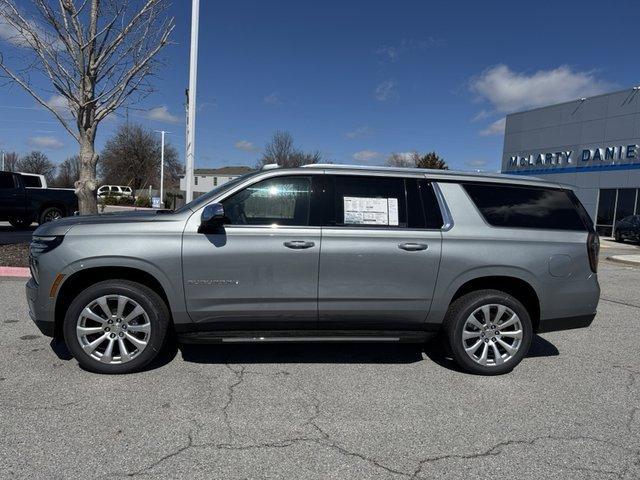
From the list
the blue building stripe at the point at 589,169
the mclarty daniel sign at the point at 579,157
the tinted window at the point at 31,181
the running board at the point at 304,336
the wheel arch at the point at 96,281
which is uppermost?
the mclarty daniel sign at the point at 579,157

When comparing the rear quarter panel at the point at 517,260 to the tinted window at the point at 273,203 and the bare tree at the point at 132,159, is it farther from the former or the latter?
the bare tree at the point at 132,159

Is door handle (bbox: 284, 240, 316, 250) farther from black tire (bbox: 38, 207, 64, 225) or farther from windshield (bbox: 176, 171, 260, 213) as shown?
black tire (bbox: 38, 207, 64, 225)

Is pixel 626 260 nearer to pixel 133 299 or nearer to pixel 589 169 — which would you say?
pixel 589 169

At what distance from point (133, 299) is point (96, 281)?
421mm

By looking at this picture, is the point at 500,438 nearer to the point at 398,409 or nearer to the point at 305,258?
the point at 398,409

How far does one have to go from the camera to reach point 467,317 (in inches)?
172

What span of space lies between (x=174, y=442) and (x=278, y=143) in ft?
147

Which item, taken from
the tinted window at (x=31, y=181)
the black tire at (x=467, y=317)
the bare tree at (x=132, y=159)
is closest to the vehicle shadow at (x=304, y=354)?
the black tire at (x=467, y=317)

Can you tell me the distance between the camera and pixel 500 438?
3.31 m

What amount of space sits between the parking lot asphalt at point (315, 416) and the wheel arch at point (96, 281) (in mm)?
532

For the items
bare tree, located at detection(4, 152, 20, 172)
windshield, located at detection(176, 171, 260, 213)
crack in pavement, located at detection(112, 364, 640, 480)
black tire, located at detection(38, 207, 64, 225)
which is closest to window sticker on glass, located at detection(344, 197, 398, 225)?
windshield, located at detection(176, 171, 260, 213)

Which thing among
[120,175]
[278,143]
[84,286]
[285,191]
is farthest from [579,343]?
[120,175]

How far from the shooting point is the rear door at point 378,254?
13.6 feet

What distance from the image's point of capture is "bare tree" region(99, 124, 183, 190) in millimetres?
58031
